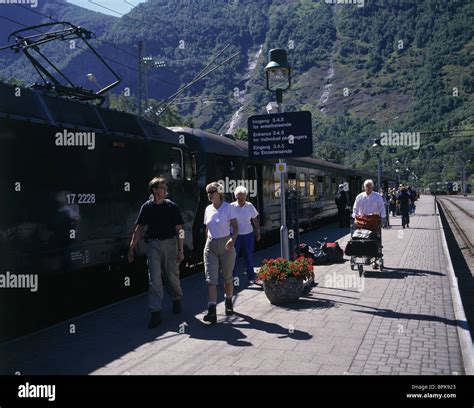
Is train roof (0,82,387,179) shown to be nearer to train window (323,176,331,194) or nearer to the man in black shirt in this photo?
the man in black shirt

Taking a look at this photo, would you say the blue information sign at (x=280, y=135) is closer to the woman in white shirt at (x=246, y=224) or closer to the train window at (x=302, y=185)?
the woman in white shirt at (x=246, y=224)

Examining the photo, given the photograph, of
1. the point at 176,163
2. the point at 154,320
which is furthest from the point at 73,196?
the point at 176,163

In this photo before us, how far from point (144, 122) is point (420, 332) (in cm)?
648

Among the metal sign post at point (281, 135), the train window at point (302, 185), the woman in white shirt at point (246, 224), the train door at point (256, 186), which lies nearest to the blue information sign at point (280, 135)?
the metal sign post at point (281, 135)

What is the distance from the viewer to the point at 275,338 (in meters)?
5.74

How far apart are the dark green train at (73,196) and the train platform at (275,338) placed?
2.26ft

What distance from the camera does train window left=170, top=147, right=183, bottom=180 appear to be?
1002 cm

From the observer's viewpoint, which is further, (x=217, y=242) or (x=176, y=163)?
(x=176, y=163)

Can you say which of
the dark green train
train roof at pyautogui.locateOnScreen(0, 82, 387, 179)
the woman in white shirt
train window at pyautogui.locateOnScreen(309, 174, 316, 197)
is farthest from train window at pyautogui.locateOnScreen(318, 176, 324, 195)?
the woman in white shirt

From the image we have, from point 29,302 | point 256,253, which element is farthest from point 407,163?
point 29,302

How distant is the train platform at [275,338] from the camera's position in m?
4.84

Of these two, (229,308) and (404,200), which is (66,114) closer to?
(229,308)

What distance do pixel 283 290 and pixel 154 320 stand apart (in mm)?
2147
